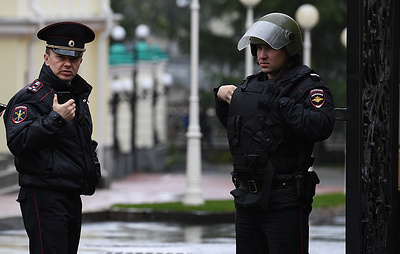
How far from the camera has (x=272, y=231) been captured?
5652 mm

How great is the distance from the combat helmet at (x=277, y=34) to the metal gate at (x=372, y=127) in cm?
36

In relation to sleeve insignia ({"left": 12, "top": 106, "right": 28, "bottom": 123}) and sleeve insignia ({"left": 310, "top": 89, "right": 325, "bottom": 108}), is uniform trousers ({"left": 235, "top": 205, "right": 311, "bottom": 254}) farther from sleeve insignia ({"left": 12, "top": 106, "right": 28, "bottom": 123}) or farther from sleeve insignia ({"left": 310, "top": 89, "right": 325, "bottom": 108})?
sleeve insignia ({"left": 12, "top": 106, "right": 28, "bottom": 123})

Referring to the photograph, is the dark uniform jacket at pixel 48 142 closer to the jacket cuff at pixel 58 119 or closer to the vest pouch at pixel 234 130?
the jacket cuff at pixel 58 119

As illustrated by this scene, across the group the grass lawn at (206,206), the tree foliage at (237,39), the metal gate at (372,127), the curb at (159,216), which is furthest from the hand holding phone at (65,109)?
the tree foliage at (237,39)

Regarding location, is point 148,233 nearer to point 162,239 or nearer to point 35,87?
point 162,239

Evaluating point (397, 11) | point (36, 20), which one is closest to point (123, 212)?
point (36, 20)

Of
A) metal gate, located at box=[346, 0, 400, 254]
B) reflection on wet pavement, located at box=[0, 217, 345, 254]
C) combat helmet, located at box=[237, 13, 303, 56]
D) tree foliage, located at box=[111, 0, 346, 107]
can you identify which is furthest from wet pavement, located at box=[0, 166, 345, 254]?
tree foliage, located at box=[111, 0, 346, 107]

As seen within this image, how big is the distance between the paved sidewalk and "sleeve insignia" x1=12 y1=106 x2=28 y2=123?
344 inches

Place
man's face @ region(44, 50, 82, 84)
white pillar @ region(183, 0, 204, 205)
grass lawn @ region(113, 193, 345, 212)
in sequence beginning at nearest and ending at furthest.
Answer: man's face @ region(44, 50, 82, 84), grass lawn @ region(113, 193, 345, 212), white pillar @ region(183, 0, 204, 205)

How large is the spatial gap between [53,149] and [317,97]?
1.59 m

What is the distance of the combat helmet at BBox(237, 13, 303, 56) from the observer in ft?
18.9

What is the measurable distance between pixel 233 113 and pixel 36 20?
1459cm

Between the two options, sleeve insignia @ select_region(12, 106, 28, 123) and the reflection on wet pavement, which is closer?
sleeve insignia @ select_region(12, 106, 28, 123)

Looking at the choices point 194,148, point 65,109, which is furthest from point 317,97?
point 194,148
